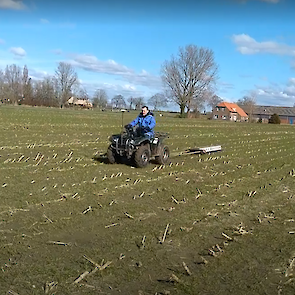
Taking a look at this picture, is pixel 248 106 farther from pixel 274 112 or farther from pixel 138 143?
pixel 138 143

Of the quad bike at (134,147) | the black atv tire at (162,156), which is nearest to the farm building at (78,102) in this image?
the black atv tire at (162,156)

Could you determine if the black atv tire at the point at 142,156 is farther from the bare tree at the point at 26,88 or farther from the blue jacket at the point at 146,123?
the bare tree at the point at 26,88

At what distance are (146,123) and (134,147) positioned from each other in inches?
32.7

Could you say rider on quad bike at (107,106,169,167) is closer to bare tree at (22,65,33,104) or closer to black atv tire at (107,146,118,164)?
black atv tire at (107,146,118,164)

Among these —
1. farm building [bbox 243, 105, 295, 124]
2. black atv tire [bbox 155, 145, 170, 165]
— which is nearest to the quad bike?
black atv tire [bbox 155, 145, 170, 165]

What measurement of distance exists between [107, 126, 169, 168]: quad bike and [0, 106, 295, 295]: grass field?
0.33m

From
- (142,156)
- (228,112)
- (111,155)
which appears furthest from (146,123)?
(228,112)

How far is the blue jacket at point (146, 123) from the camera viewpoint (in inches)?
411

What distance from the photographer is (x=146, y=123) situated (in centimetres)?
1053

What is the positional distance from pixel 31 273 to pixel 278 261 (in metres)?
2.97

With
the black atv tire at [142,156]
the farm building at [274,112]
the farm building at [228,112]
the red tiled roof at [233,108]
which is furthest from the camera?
the farm building at [274,112]

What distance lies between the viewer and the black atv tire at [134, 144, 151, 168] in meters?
10.1

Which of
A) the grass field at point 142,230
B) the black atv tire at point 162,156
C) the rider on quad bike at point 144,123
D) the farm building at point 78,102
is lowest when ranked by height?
the grass field at point 142,230

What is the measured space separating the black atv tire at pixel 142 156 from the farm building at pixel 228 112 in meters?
97.1
